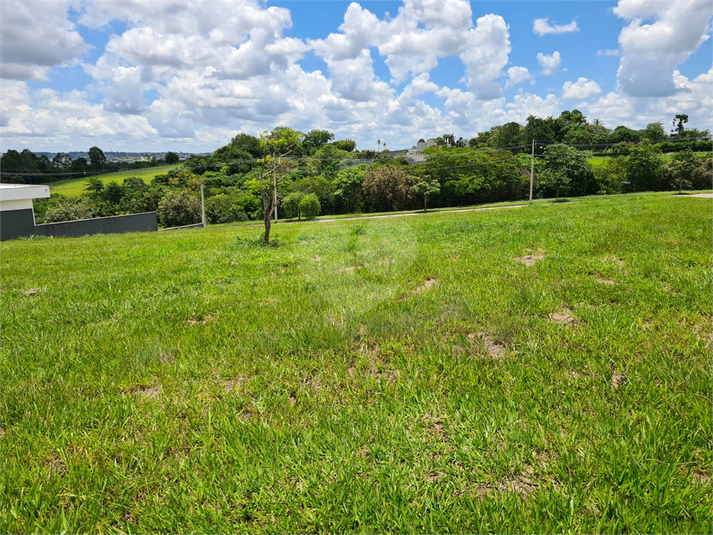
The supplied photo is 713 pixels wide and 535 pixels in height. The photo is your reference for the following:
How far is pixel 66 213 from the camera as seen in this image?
176ft

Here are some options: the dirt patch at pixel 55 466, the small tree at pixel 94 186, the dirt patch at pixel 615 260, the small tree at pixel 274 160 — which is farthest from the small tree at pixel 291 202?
the small tree at pixel 94 186

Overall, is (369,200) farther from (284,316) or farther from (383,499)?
(383,499)

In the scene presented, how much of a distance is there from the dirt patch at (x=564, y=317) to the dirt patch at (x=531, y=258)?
2.47m

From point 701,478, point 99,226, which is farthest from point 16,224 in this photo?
point 701,478

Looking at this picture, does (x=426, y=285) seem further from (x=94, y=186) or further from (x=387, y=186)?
(x=94, y=186)

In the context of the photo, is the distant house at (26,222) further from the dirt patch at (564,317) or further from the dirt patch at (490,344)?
the dirt patch at (564,317)

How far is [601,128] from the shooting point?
326 feet

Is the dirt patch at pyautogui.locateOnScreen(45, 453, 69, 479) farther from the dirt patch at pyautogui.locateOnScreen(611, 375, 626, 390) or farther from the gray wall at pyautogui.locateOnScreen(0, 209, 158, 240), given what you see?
the gray wall at pyautogui.locateOnScreen(0, 209, 158, 240)

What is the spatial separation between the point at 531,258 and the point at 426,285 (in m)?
2.75

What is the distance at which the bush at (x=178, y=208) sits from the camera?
204ft

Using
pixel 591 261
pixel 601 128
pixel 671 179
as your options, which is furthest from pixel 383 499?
pixel 601 128

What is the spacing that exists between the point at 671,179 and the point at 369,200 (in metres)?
56.3

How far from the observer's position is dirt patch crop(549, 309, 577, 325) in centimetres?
398

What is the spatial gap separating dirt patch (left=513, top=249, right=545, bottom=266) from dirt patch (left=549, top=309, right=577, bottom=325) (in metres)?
2.47
